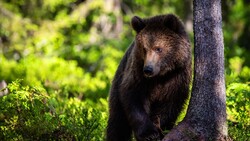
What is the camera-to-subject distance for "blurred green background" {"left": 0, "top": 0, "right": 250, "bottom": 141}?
22.0 ft

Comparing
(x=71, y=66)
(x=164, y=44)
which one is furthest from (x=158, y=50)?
(x=71, y=66)

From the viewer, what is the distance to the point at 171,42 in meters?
6.52

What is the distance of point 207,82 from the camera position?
5797 millimetres

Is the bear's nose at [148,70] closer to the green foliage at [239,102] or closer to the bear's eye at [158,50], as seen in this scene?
the bear's eye at [158,50]

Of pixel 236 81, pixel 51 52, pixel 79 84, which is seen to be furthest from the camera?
pixel 51 52

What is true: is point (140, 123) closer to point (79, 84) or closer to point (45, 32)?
point (79, 84)

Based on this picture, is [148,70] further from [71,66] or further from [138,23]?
[71,66]

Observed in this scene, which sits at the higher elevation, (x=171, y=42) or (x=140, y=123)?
(x=171, y=42)

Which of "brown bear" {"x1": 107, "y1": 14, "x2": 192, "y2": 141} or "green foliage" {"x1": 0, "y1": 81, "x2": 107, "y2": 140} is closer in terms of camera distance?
"brown bear" {"x1": 107, "y1": 14, "x2": 192, "y2": 141}

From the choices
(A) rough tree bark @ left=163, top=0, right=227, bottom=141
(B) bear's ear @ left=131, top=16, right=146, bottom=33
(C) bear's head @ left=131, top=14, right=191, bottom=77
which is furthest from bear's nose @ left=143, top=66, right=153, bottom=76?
(B) bear's ear @ left=131, top=16, right=146, bottom=33

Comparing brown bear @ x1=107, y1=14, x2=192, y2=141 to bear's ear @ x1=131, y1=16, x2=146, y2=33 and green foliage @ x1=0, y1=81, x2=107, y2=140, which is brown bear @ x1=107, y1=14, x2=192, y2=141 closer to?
bear's ear @ x1=131, y1=16, x2=146, y2=33

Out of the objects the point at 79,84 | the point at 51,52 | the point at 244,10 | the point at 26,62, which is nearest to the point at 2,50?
the point at 51,52

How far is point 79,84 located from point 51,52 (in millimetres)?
3499

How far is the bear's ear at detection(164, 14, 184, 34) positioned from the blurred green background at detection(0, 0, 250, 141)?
1101 mm
